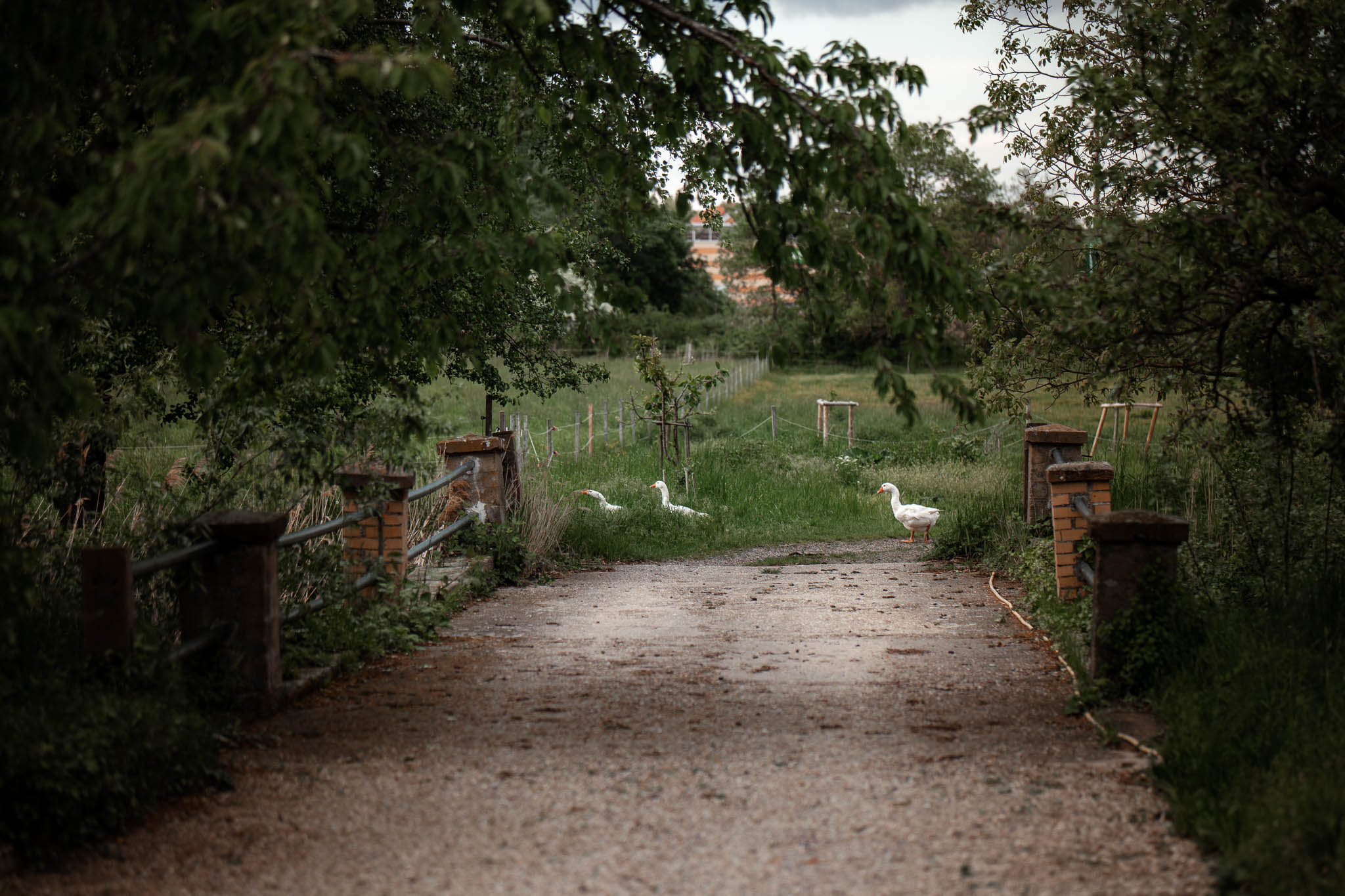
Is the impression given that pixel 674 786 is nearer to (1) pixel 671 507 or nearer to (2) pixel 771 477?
(1) pixel 671 507

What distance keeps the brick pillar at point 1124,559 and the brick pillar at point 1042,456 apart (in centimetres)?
408

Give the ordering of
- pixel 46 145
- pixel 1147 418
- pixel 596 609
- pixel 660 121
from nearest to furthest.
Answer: pixel 46 145 → pixel 660 121 → pixel 596 609 → pixel 1147 418

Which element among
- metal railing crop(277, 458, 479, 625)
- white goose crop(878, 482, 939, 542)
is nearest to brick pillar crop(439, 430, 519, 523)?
metal railing crop(277, 458, 479, 625)

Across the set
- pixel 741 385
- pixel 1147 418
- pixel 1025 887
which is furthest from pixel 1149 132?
pixel 741 385

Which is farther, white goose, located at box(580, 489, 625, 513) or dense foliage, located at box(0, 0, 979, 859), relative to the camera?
white goose, located at box(580, 489, 625, 513)

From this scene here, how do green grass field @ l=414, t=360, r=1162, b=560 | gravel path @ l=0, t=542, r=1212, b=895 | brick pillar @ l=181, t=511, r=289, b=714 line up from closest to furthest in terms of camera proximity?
gravel path @ l=0, t=542, r=1212, b=895, brick pillar @ l=181, t=511, r=289, b=714, green grass field @ l=414, t=360, r=1162, b=560

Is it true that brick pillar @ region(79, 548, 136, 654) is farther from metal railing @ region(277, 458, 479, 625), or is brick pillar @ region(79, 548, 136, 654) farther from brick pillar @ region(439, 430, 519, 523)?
brick pillar @ region(439, 430, 519, 523)

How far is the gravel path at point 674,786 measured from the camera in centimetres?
337

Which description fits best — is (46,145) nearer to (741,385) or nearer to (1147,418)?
(1147,418)

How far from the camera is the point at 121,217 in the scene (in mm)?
3250

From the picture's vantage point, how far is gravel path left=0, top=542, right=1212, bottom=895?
3.37 meters

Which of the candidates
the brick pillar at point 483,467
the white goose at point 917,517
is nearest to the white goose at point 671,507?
the white goose at point 917,517

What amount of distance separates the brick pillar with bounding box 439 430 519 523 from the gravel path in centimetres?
359

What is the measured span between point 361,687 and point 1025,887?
3.60 m
